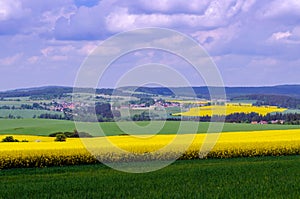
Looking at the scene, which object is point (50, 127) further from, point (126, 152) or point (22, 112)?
point (126, 152)

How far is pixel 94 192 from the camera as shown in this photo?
14773mm

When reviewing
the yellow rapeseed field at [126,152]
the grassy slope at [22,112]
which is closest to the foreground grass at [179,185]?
the yellow rapeseed field at [126,152]

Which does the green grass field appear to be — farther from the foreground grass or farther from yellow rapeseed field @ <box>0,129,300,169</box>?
the foreground grass

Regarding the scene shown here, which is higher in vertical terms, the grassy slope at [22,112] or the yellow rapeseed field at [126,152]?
the grassy slope at [22,112]

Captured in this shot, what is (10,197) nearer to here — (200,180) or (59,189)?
(59,189)

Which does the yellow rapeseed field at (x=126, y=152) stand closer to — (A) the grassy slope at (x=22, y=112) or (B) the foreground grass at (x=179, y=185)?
(B) the foreground grass at (x=179, y=185)

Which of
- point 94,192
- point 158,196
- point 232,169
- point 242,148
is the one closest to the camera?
point 158,196

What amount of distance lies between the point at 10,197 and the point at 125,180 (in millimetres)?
4517

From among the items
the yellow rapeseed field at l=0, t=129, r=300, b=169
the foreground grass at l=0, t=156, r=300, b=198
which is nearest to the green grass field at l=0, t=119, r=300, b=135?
the yellow rapeseed field at l=0, t=129, r=300, b=169

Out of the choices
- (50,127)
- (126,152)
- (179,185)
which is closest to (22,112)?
(50,127)

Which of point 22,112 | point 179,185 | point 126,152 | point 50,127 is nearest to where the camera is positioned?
point 179,185

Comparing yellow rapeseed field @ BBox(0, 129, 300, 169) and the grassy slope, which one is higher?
the grassy slope

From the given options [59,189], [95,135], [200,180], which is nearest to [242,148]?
[95,135]

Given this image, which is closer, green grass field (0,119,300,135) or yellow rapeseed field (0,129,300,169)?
yellow rapeseed field (0,129,300,169)
